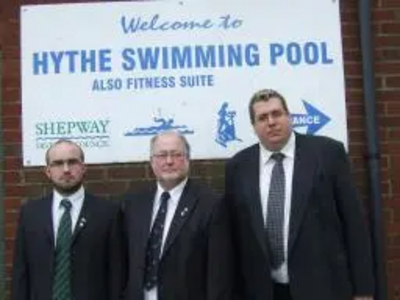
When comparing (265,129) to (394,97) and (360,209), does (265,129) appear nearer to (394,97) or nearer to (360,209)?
(360,209)

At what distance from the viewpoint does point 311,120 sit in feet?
15.7

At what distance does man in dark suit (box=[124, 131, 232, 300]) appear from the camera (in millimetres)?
3760

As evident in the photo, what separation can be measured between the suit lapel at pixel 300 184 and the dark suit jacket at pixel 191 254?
370 millimetres

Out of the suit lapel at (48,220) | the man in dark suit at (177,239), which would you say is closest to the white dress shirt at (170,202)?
the man in dark suit at (177,239)

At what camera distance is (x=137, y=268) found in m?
3.82

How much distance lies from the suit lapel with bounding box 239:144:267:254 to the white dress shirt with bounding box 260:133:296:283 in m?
0.03

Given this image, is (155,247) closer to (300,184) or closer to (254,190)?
(254,190)

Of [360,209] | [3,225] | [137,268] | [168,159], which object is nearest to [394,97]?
[360,209]

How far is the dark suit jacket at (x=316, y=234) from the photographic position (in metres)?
3.73

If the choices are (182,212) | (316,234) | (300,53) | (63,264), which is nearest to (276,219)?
(316,234)

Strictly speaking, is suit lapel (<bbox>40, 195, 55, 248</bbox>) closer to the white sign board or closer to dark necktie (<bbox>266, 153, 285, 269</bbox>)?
the white sign board

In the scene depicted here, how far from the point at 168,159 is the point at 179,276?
0.63 m

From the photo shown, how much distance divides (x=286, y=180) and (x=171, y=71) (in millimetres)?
1346

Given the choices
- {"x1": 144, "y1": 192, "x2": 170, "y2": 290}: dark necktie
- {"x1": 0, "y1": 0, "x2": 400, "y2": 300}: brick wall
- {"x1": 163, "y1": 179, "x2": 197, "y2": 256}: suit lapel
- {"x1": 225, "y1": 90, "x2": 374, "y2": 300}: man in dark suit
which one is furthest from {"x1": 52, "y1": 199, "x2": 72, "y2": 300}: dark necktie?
{"x1": 225, "y1": 90, "x2": 374, "y2": 300}: man in dark suit
